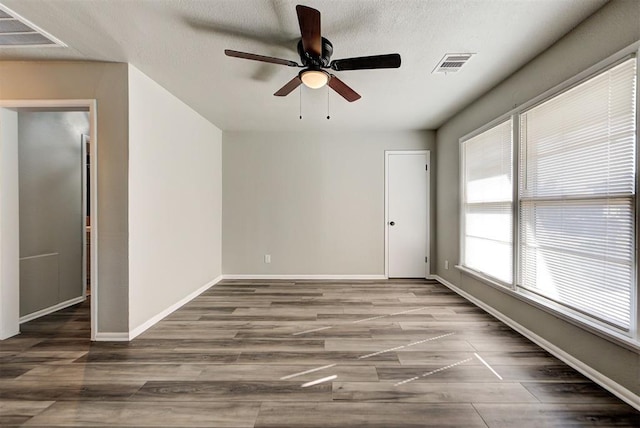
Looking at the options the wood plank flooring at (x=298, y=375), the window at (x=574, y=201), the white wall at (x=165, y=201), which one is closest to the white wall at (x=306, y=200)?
the white wall at (x=165, y=201)

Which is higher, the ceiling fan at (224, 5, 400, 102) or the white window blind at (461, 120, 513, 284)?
the ceiling fan at (224, 5, 400, 102)

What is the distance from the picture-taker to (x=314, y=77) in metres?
2.11

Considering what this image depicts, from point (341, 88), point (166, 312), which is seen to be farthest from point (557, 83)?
point (166, 312)

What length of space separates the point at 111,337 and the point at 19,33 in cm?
250

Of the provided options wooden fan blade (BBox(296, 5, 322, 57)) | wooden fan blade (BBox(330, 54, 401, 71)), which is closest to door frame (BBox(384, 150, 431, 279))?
wooden fan blade (BBox(330, 54, 401, 71))

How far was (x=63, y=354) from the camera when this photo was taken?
2246mm

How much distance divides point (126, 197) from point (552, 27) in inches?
143

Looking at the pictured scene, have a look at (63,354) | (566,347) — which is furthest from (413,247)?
(63,354)

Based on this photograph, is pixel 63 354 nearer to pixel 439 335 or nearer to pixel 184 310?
pixel 184 310

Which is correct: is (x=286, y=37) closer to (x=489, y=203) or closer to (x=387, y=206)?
(x=489, y=203)

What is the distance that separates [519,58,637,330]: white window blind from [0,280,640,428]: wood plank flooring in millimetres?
597

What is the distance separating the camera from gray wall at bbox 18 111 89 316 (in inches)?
117

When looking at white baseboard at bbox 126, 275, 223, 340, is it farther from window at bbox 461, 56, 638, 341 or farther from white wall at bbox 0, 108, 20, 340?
window at bbox 461, 56, 638, 341

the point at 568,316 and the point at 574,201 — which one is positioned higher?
the point at 574,201
